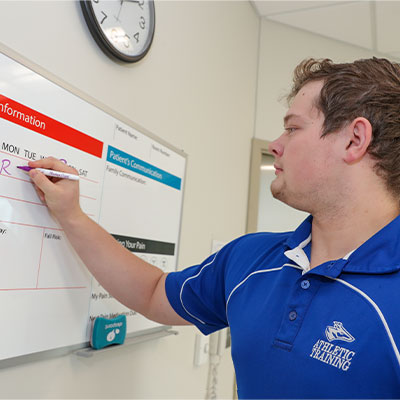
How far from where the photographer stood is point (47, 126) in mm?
992

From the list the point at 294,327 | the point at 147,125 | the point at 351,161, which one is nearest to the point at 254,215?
the point at 147,125

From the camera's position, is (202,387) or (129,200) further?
(202,387)

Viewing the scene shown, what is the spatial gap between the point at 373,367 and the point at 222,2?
5.87 feet

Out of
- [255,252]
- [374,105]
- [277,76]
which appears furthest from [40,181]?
[277,76]

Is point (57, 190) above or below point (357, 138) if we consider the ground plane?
below

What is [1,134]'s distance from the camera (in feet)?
2.88

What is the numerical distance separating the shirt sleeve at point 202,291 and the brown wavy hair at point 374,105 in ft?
1.55

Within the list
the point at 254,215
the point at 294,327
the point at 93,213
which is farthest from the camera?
the point at 254,215

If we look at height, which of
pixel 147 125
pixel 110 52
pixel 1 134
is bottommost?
pixel 1 134

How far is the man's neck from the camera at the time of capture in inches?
39.1

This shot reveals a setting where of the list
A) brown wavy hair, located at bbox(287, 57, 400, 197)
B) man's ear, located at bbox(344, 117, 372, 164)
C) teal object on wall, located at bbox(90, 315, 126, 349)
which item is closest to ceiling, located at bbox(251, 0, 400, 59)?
brown wavy hair, located at bbox(287, 57, 400, 197)

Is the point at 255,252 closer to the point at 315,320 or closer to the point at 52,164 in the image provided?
the point at 315,320

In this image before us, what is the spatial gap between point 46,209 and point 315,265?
66 cm

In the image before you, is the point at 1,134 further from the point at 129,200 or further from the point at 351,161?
the point at 351,161
